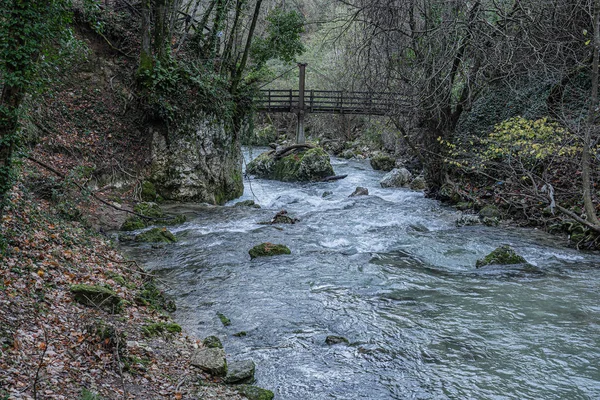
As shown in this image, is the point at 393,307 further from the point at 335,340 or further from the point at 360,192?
the point at 360,192

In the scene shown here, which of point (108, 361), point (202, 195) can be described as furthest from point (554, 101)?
point (108, 361)

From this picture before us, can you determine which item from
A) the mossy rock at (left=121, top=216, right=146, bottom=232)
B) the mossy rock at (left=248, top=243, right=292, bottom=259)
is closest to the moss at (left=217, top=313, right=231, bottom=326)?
the mossy rock at (left=248, top=243, right=292, bottom=259)

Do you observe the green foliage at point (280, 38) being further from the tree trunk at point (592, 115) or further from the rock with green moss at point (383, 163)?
the tree trunk at point (592, 115)

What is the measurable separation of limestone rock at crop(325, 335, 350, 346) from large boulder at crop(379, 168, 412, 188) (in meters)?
13.2

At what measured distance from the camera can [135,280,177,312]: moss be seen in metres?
6.19

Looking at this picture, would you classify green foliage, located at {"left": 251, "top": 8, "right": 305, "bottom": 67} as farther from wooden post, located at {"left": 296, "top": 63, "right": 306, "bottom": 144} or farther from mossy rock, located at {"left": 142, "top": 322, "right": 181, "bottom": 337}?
mossy rock, located at {"left": 142, "top": 322, "right": 181, "bottom": 337}

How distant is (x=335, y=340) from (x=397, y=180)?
13626 millimetres

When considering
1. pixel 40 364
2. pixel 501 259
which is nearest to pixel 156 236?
pixel 40 364

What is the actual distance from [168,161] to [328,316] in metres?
8.20

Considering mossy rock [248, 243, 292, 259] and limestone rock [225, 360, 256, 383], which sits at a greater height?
mossy rock [248, 243, 292, 259]

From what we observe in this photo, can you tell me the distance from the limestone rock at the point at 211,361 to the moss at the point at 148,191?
811 cm

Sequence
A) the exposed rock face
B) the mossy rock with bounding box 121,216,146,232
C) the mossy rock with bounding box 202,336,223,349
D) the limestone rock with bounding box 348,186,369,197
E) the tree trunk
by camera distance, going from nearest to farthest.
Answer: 1. the mossy rock with bounding box 202,336,223,349
2. the tree trunk
3. the mossy rock with bounding box 121,216,146,232
4. the exposed rock face
5. the limestone rock with bounding box 348,186,369,197

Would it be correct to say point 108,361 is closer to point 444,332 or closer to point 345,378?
point 345,378

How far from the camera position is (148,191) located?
1255 cm
